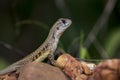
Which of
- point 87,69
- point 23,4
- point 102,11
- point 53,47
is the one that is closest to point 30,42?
point 23,4

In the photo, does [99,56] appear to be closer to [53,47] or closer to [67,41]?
[67,41]

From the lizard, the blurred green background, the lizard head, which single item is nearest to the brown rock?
the lizard

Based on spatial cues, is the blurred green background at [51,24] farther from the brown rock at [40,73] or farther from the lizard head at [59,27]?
the brown rock at [40,73]

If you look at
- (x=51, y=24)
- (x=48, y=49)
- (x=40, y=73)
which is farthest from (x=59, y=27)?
(x=51, y=24)

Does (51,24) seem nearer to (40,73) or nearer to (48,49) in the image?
(48,49)

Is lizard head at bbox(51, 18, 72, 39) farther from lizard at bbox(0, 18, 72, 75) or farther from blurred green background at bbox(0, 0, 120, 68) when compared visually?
blurred green background at bbox(0, 0, 120, 68)

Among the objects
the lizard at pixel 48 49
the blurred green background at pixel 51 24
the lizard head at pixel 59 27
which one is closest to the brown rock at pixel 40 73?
the lizard at pixel 48 49
